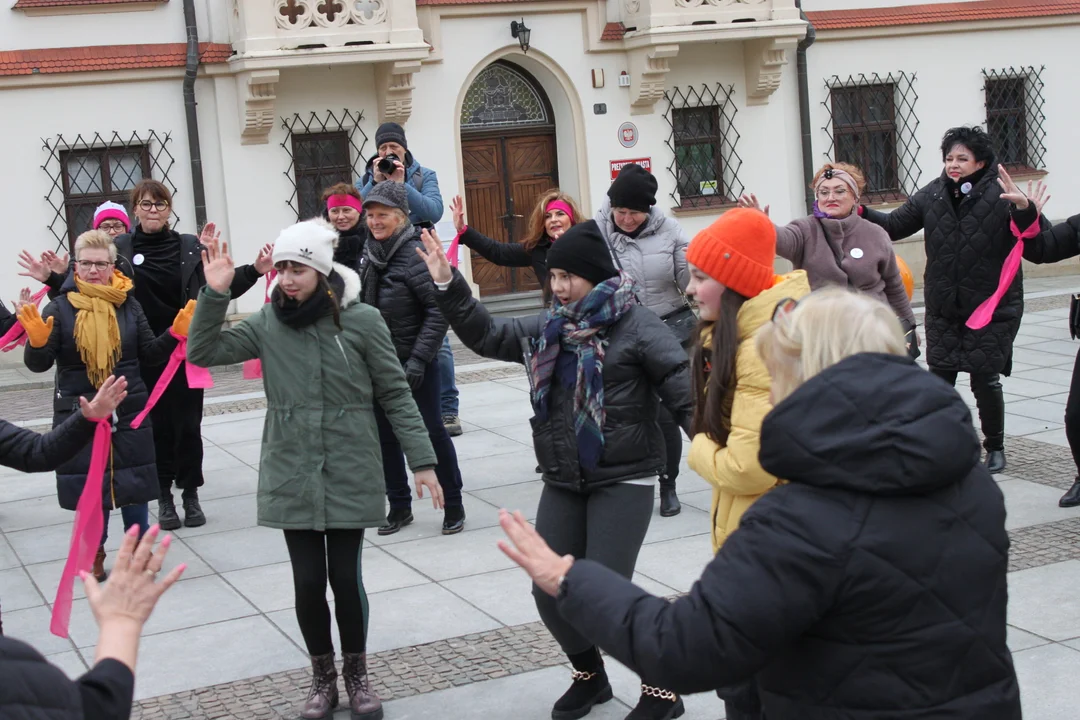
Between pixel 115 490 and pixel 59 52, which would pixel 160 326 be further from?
pixel 59 52

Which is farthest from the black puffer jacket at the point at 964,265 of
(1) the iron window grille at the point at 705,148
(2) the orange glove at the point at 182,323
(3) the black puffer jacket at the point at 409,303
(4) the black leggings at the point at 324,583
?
(1) the iron window grille at the point at 705,148

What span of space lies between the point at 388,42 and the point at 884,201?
793cm

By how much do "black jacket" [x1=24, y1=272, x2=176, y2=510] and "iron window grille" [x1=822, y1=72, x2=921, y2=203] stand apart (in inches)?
573

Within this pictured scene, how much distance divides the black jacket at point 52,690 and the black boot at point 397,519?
5158mm

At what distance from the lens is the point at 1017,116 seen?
21.2 meters

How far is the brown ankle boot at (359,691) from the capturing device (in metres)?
4.89

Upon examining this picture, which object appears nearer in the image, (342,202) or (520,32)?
(342,202)

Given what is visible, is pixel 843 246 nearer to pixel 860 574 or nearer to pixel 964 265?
pixel 964 265

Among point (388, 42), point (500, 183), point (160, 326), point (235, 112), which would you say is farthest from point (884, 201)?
point (160, 326)

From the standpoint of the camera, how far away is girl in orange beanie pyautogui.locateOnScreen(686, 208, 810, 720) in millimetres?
3715

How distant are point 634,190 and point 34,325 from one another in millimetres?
3048

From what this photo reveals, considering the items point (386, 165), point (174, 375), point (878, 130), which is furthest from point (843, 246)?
Result: point (878, 130)

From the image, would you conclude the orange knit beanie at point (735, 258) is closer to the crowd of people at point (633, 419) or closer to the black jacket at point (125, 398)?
the crowd of people at point (633, 419)

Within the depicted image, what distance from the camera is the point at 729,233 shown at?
13.1ft
